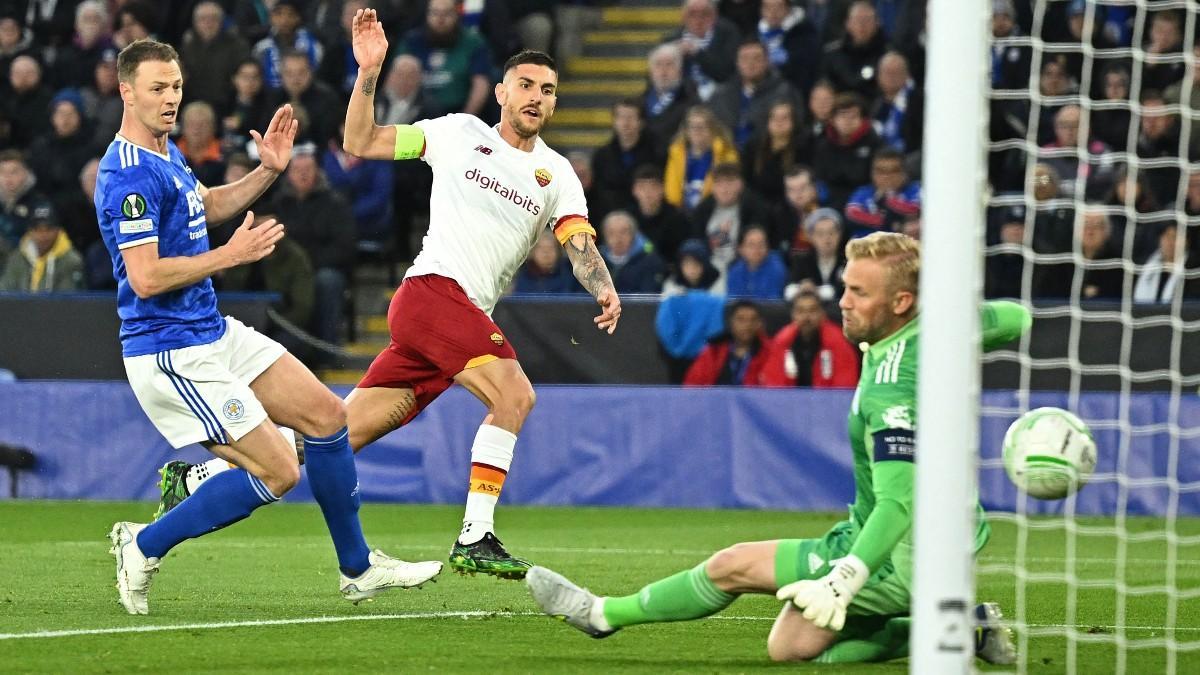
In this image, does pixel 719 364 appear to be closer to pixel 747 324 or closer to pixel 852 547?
pixel 747 324

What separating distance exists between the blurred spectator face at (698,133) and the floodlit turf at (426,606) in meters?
4.44

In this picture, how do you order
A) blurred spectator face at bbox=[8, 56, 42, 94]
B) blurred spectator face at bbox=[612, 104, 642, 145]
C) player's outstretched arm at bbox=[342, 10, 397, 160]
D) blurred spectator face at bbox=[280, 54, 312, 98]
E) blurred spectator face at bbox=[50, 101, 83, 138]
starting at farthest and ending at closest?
blurred spectator face at bbox=[8, 56, 42, 94] < blurred spectator face at bbox=[50, 101, 83, 138] < blurred spectator face at bbox=[280, 54, 312, 98] < blurred spectator face at bbox=[612, 104, 642, 145] < player's outstretched arm at bbox=[342, 10, 397, 160]

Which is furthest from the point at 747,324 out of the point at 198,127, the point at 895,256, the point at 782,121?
the point at 895,256

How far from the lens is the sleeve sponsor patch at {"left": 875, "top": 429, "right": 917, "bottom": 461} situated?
17.4 ft

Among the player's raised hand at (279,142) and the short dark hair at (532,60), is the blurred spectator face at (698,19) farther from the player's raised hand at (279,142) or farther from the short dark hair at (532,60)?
the player's raised hand at (279,142)

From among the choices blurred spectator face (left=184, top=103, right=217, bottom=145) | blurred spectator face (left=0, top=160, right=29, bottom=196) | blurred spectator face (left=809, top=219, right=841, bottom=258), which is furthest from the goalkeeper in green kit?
blurred spectator face (left=0, top=160, right=29, bottom=196)

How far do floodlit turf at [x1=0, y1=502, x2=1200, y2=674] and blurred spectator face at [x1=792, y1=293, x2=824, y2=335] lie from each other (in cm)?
198

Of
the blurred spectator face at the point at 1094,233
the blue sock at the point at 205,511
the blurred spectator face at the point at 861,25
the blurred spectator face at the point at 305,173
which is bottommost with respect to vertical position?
the blue sock at the point at 205,511

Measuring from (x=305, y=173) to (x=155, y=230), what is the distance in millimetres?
8924

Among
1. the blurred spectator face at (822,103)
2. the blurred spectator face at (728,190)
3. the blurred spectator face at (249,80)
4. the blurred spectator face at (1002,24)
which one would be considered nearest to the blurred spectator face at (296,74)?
the blurred spectator face at (249,80)

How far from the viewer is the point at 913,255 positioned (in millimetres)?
5668

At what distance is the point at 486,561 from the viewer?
23.8 feet

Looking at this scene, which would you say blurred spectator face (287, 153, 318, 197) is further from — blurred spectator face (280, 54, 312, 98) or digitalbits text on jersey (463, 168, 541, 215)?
digitalbits text on jersey (463, 168, 541, 215)

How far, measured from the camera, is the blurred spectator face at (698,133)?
15.6 meters
